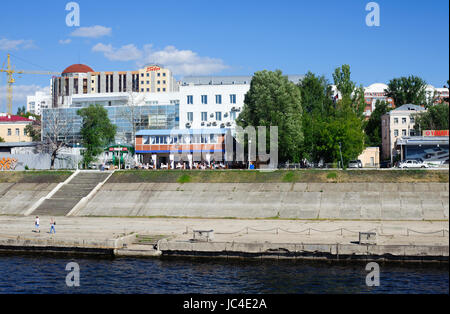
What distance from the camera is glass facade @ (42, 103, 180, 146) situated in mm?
100062

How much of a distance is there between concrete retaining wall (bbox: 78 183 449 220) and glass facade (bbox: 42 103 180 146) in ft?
136

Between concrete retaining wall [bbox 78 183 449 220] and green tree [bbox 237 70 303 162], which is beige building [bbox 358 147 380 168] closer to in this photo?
green tree [bbox 237 70 303 162]

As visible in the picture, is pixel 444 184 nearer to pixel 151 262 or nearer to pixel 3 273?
pixel 151 262

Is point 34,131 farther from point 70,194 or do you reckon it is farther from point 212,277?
point 212,277

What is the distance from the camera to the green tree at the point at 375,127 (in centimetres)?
10925

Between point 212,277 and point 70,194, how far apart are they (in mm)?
34990

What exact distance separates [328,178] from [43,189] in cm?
3531

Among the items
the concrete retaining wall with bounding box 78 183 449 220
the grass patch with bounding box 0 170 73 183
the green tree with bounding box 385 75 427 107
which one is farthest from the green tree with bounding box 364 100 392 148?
the grass patch with bounding box 0 170 73 183

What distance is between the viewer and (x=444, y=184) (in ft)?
163

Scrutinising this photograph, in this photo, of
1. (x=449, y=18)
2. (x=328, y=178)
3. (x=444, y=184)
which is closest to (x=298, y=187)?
(x=328, y=178)

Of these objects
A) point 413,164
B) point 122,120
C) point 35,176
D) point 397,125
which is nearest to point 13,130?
point 122,120

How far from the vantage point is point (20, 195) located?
61.2m

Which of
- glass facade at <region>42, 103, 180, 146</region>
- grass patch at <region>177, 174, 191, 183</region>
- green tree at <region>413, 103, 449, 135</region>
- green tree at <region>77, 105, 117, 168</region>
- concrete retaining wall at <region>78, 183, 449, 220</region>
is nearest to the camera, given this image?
concrete retaining wall at <region>78, 183, 449, 220</region>

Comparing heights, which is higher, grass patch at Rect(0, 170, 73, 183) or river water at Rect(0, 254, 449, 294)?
grass patch at Rect(0, 170, 73, 183)
